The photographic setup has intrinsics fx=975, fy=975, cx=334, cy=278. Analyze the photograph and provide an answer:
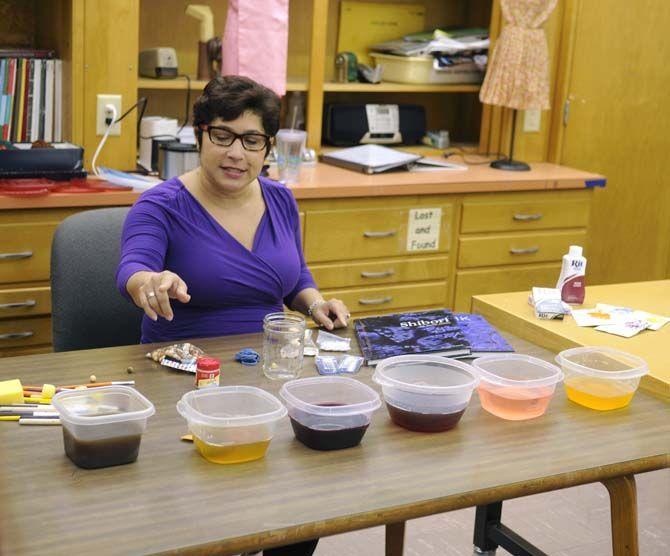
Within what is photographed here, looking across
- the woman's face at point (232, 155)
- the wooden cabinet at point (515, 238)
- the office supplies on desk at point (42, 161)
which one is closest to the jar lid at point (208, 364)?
the woman's face at point (232, 155)

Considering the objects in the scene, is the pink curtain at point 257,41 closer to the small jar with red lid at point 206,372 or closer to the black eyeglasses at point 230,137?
the black eyeglasses at point 230,137

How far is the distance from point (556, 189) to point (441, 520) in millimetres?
1581

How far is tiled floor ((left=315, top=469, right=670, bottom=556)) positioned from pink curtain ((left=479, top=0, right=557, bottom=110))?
158cm

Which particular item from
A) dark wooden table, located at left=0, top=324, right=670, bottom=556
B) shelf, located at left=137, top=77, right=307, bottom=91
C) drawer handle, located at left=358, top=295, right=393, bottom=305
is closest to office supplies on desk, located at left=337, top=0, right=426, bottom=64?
shelf, located at left=137, top=77, right=307, bottom=91

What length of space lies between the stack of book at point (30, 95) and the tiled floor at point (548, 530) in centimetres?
169

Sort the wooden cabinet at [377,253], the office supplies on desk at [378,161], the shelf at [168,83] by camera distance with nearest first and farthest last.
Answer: the wooden cabinet at [377,253]
the shelf at [168,83]
the office supplies on desk at [378,161]

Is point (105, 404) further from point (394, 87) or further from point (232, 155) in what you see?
point (394, 87)

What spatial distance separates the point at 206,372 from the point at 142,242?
43 centimetres

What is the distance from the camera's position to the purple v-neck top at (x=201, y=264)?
2.07 metres

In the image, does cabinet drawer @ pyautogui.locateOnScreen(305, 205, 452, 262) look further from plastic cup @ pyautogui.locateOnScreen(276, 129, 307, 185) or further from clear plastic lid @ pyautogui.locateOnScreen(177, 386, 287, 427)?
clear plastic lid @ pyautogui.locateOnScreen(177, 386, 287, 427)

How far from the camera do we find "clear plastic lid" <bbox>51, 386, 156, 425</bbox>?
1383 millimetres

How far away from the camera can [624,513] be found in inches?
64.6

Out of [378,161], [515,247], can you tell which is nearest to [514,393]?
[378,161]

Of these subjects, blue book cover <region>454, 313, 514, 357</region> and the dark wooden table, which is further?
blue book cover <region>454, 313, 514, 357</region>
